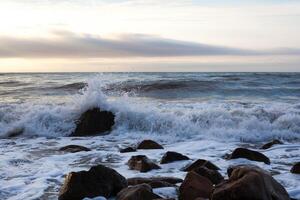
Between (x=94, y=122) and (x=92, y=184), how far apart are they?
646 cm

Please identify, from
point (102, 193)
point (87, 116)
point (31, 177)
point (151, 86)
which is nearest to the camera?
point (102, 193)

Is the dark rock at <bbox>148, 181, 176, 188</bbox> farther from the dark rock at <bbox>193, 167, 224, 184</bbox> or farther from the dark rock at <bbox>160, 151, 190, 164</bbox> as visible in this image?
the dark rock at <bbox>160, 151, 190, 164</bbox>

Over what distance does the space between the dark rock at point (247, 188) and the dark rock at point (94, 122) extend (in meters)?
6.89

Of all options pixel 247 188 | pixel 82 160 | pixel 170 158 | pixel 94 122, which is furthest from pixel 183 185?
pixel 94 122

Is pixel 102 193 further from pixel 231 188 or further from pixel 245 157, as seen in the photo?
pixel 245 157

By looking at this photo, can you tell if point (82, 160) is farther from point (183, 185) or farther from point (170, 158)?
point (183, 185)

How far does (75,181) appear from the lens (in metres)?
4.75

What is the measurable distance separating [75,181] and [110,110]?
23.1 ft

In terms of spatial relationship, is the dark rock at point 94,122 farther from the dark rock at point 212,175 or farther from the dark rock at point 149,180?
the dark rock at point 212,175

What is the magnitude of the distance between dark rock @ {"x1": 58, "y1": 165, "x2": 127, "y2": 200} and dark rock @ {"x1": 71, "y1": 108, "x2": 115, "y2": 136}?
5761 mm

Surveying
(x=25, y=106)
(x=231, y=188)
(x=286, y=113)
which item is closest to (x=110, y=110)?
(x=25, y=106)

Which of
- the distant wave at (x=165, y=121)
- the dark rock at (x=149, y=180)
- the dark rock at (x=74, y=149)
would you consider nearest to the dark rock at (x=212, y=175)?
the dark rock at (x=149, y=180)

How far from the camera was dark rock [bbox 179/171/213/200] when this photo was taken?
4551mm

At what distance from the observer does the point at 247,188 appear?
12.9 feet
